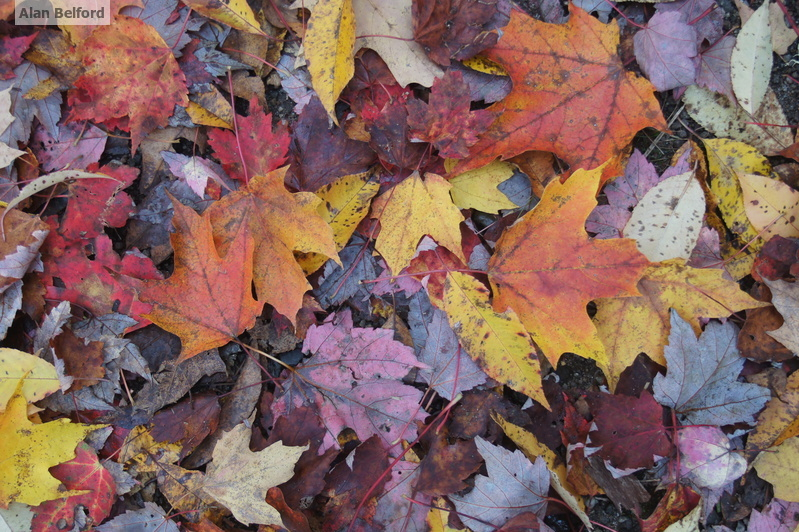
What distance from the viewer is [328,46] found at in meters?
1.56

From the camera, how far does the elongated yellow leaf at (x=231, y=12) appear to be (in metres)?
1.67

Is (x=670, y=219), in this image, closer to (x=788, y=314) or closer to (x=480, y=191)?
(x=788, y=314)

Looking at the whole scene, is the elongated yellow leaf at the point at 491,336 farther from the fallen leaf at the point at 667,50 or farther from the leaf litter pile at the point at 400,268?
the fallen leaf at the point at 667,50

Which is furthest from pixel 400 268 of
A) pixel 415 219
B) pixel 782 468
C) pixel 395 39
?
pixel 782 468

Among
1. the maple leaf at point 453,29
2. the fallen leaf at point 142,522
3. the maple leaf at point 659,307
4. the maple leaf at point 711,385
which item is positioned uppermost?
the maple leaf at point 453,29

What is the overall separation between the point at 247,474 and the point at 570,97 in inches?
62.2

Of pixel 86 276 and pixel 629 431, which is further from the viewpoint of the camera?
pixel 86 276

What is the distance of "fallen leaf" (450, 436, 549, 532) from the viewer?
1617mm

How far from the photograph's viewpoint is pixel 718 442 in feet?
5.41

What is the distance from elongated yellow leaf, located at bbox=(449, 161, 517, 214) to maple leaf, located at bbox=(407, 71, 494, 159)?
0.13 meters

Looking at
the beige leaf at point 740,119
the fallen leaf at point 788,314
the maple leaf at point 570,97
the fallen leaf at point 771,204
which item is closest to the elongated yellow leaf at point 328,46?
the maple leaf at point 570,97

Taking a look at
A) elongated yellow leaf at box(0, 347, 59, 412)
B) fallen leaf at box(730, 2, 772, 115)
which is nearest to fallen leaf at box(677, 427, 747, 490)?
fallen leaf at box(730, 2, 772, 115)

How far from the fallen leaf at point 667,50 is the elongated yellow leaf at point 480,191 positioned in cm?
58

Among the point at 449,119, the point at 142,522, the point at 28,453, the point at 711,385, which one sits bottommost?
the point at 142,522
